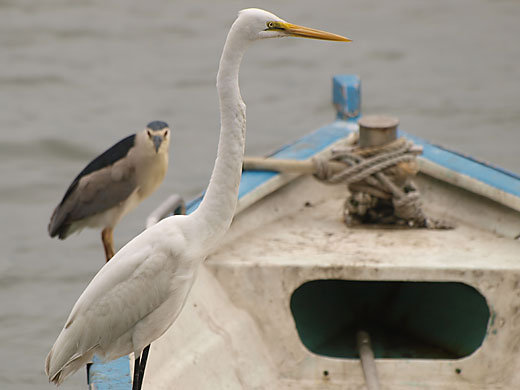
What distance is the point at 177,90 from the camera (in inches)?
358

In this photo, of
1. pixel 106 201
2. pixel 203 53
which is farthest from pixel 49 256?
pixel 203 53

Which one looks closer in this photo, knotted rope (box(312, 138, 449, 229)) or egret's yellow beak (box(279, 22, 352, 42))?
egret's yellow beak (box(279, 22, 352, 42))

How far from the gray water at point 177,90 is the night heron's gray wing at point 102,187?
Result: 6.29 ft

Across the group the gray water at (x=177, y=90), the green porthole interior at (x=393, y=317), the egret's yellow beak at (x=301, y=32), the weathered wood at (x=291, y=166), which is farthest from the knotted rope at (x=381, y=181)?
the gray water at (x=177, y=90)

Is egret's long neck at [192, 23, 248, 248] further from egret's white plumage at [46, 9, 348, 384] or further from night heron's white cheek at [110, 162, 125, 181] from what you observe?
night heron's white cheek at [110, 162, 125, 181]

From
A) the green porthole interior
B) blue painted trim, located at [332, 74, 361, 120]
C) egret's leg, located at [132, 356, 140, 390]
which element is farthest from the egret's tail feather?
blue painted trim, located at [332, 74, 361, 120]

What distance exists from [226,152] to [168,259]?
32cm

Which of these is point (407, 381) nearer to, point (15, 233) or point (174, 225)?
point (174, 225)

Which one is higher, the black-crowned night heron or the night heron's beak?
the night heron's beak

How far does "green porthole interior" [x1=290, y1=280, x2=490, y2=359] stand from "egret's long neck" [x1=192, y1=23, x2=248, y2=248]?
62.4 inches

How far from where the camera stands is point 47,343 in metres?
6.00

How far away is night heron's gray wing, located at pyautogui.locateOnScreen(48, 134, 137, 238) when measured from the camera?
4.18m

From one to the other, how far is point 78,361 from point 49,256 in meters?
4.06

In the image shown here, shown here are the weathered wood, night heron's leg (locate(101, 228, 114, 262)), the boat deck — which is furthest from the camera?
night heron's leg (locate(101, 228, 114, 262))
